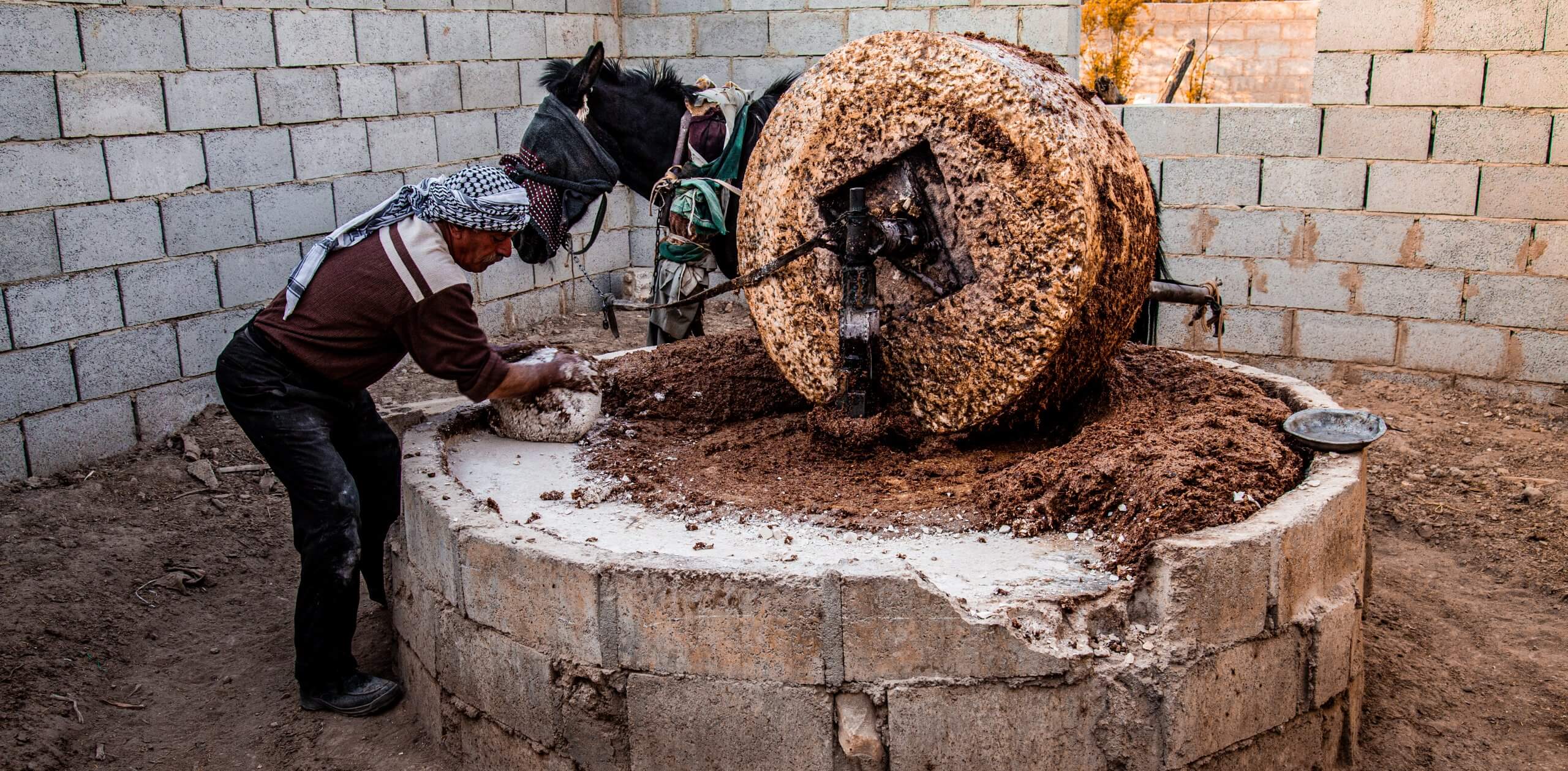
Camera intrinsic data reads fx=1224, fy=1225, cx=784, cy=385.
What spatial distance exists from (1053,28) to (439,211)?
4.33 meters

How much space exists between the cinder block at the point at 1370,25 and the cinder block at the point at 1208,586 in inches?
151

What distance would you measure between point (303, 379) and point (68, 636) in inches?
48.7

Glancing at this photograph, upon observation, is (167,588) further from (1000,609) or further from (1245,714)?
(1245,714)

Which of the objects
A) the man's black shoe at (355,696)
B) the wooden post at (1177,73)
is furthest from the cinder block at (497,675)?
the wooden post at (1177,73)

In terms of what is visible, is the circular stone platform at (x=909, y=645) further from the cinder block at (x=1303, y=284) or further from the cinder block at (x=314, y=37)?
the cinder block at (x=314, y=37)

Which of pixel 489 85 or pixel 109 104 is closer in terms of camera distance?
pixel 109 104

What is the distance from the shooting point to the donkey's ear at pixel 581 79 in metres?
5.29

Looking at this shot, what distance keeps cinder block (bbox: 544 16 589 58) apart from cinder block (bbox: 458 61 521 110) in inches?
13.1

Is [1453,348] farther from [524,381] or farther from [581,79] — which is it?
[524,381]

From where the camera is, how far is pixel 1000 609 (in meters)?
2.39

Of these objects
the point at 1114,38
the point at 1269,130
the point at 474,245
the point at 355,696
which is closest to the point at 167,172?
the point at 474,245

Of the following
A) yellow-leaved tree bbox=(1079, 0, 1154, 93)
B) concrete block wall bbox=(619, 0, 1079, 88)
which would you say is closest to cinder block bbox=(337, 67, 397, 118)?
concrete block wall bbox=(619, 0, 1079, 88)

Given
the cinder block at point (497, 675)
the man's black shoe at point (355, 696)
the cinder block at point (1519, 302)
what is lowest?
the man's black shoe at point (355, 696)

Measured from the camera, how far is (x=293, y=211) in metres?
5.47
